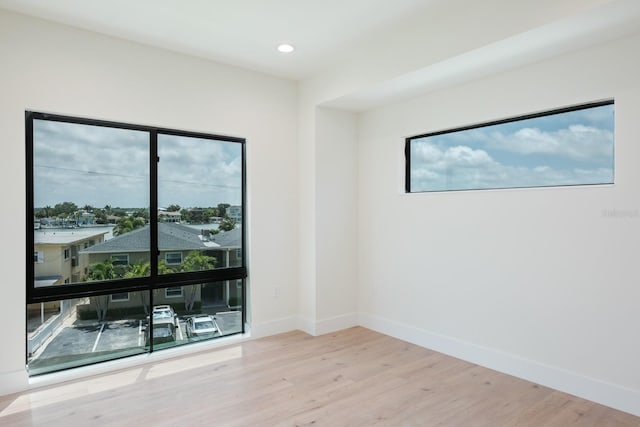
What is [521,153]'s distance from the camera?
309cm

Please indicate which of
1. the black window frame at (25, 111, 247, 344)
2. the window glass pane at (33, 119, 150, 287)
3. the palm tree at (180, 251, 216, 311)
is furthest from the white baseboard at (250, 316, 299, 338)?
the window glass pane at (33, 119, 150, 287)

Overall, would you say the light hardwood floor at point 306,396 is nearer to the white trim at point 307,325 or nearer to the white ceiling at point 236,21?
the white trim at point 307,325

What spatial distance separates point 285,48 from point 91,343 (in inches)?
117

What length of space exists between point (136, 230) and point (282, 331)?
1.79 metres

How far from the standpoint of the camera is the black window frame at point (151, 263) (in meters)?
2.89

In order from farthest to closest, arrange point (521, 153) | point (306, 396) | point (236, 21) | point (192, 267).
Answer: point (192, 267), point (521, 153), point (236, 21), point (306, 396)

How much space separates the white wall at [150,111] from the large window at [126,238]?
125mm

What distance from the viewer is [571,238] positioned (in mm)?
2729

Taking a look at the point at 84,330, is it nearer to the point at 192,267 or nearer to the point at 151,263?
Result: the point at 151,263

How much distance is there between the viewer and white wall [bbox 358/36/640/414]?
2504 millimetres

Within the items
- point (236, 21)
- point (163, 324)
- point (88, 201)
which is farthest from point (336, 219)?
point (88, 201)

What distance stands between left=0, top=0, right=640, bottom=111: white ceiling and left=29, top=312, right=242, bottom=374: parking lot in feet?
7.88

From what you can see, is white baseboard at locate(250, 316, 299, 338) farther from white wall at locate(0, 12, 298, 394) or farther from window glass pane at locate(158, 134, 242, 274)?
window glass pane at locate(158, 134, 242, 274)

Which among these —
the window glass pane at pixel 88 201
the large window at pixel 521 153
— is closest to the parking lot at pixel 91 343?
the window glass pane at pixel 88 201
